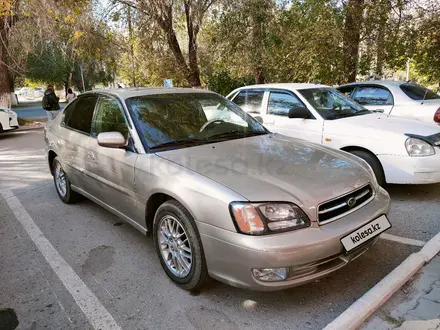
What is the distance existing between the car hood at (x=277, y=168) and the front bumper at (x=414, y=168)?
1465mm

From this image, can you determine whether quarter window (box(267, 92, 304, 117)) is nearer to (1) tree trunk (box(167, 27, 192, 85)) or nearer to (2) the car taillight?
(2) the car taillight

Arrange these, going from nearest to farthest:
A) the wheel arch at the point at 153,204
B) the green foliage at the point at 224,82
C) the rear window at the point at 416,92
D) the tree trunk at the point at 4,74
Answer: the wheel arch at the point at 153,204 < the rear window at the point at 416,92 < the tree trunk at the point at 4,74 < the green foliage at the point at 224,82

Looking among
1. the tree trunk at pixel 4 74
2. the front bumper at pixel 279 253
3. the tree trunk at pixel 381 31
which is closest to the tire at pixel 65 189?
the front bumper at pixel 279 253

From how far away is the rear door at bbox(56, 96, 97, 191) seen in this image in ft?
13.5

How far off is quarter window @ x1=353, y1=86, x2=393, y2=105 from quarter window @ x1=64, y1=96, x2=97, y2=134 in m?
5.30

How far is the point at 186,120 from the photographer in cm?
353

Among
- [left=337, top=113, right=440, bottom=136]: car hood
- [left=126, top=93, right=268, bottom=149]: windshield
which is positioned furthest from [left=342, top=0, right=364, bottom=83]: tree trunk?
[left=126, top=93, right=268, bottom=149]: windshield

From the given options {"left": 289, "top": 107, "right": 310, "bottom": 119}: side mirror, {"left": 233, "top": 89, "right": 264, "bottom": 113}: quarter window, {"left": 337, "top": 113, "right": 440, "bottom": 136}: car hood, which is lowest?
{"left": 337, "top": 113, "right": 440, "bottom": 136}: car hood

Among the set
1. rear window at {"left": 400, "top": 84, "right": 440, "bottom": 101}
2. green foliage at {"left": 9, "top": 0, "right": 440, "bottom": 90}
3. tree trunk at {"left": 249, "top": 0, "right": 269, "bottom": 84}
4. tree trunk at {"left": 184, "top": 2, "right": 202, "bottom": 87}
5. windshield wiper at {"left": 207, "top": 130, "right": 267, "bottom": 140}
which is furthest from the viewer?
tree trunk at {"left": 184, "top": 2, "right": 202, "bottom": 87}

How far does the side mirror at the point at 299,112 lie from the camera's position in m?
5.12

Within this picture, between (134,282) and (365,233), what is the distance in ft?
6.27

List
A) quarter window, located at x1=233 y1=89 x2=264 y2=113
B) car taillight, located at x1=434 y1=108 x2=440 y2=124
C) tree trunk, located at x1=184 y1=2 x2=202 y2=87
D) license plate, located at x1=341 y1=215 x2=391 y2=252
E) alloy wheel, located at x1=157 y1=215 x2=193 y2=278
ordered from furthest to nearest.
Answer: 1. tree trunk, located at x1=184 y1=2 x2=202 y2=87
2. car taillight, located at x1=434 y1=108 x2=440 y2=124
3. quarter window, located at x1=233 y1=89 x2=264 y2=113
4. alloy wheel, located at x1=157 y1=215 x2=193 y2=278
5. license plate, located at x1=341 y1=215 x2=391 y2=252

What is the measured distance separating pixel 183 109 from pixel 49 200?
2.82m

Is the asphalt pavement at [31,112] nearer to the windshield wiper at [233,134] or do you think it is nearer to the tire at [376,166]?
the windshield wiper at [233,134]
